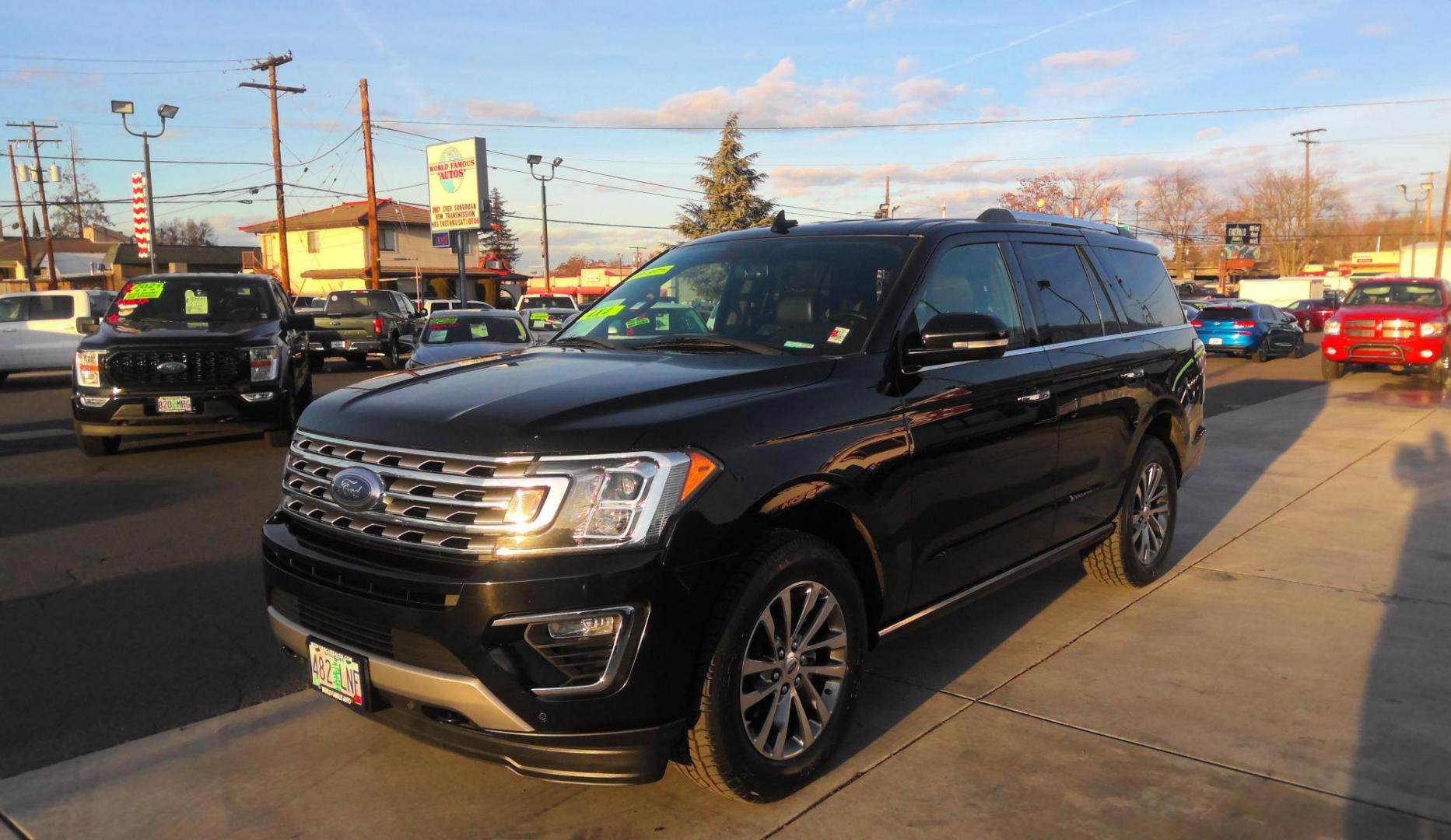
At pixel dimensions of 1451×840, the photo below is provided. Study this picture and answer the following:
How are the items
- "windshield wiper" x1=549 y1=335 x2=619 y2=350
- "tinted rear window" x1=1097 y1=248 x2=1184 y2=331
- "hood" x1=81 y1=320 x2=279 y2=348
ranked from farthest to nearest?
1. "hood" x1=81 y1=320 x2=279 y2=348
2. "tinted rear window" x1=1097 y1=248 x2=1184 y2=331
3. "windshield wiper" x1=549 y1=335 x2=619 y2=350

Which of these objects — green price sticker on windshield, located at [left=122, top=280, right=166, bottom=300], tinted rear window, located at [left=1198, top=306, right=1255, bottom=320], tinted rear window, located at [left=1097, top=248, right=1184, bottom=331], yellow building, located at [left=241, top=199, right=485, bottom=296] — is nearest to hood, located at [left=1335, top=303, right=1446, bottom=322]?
tinted rear window, located at [left=1198, top=306, right=1255, bottom=320]

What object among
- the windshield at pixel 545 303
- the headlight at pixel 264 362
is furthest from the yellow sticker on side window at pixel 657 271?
the windshield at pixel 545 303

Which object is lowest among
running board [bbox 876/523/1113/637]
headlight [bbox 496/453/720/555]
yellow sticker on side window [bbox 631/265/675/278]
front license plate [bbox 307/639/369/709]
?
running board [bbox 876/523/1113/637]

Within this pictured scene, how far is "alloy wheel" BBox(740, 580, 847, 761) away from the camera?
3.11 meters

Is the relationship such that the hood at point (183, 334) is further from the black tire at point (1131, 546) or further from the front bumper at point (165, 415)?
the black tire at point (1131, 546)

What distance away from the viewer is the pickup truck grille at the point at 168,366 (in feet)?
30.3

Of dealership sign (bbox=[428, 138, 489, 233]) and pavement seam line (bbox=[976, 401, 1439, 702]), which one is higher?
dealership sign (bbox=[428, 138, 489, 233])

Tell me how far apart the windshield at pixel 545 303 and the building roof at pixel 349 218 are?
81.9ft

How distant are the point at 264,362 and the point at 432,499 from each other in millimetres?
7706

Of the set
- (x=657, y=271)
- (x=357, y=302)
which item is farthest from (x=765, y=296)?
(x=357, y=302)

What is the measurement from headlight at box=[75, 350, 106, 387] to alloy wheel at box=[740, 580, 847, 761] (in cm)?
844

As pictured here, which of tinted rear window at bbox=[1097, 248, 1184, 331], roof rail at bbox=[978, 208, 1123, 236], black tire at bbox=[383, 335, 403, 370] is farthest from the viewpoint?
black tire at bbox=[383, 335, 403, 370]

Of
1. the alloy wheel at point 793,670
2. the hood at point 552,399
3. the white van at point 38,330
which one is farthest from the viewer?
the white van at point 38,330

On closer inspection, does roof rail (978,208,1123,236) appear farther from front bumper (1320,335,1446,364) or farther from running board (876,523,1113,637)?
front bumper (1320,335,1446,364)
